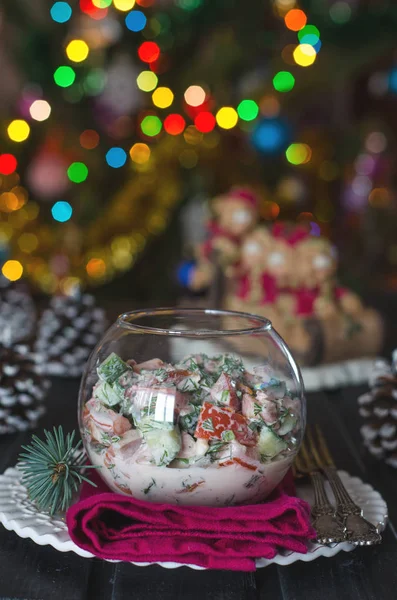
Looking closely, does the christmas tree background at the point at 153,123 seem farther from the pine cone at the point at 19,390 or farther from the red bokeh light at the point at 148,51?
the pine cone at the point at 19,390

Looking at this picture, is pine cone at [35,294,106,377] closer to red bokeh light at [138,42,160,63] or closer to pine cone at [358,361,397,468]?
pine cone at [358,361,397,468]

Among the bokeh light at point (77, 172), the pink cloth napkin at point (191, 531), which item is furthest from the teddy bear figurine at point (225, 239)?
the bokeh light at point (77, 172)

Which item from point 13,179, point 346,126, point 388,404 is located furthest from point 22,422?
point 346,126

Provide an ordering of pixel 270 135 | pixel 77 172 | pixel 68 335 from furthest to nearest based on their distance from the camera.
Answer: pixel 77 172, pixel 270 135, pixel 68 335

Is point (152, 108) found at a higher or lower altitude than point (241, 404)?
higher

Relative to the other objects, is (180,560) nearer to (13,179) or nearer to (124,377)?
(124,377)

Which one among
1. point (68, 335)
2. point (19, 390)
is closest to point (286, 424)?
point (19, 390)

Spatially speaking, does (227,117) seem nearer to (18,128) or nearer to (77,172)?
(77,172)
